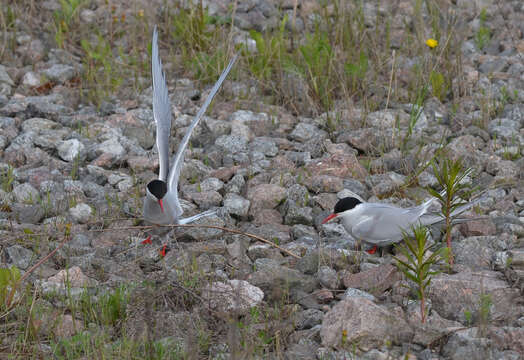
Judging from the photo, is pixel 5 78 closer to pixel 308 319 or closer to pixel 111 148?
pixel 111 148

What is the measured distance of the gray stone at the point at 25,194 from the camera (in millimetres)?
4312

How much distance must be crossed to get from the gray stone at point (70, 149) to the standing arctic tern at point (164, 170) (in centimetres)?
84

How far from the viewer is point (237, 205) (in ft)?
14.1

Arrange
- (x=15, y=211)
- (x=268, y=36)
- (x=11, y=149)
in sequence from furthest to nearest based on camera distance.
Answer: (x=268, y=36)
(x=11, y=149)
(x=15, y=211)

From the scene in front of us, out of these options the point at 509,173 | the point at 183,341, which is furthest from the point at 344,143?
the point at 183,341

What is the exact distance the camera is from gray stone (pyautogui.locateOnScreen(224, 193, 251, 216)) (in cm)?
425

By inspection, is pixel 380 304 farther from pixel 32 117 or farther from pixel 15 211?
pixel 32 117

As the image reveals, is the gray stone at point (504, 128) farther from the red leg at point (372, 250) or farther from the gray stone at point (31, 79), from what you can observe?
the gray stone at point (31, 79)

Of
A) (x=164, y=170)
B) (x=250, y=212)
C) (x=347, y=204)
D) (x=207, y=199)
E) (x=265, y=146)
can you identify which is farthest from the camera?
(x=265, y=146)

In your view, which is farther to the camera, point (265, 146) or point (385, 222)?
point (265, 146)

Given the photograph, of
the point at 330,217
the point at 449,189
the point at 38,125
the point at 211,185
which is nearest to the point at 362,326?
the point at 449,189

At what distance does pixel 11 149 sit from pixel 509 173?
3.20 meters

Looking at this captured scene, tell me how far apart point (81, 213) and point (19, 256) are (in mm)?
602

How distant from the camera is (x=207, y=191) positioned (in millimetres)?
4477
